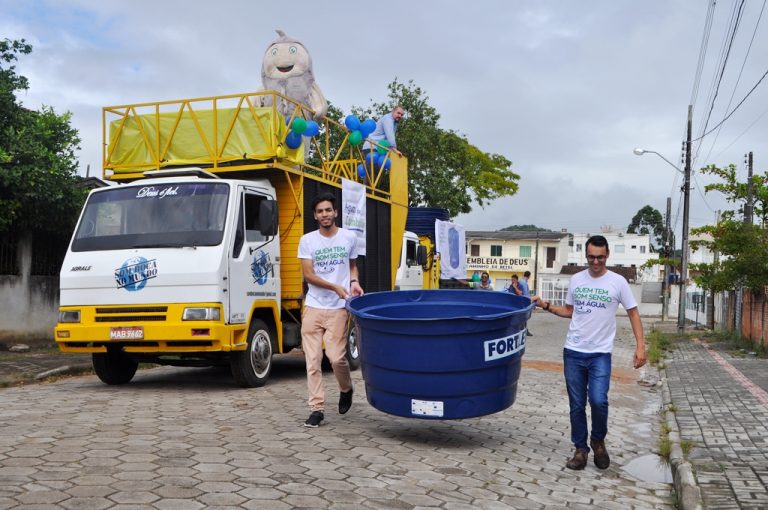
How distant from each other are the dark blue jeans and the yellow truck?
154 inches

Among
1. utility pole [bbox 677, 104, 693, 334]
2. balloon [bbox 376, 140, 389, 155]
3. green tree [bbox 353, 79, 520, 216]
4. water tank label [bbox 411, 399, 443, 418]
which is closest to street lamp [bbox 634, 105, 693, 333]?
utility pole [bbox 677, 104, 693, 334]

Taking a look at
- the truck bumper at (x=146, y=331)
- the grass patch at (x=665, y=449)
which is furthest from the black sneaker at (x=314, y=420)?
the grass patch at (x=665, y=449)

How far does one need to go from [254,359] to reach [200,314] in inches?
43.2

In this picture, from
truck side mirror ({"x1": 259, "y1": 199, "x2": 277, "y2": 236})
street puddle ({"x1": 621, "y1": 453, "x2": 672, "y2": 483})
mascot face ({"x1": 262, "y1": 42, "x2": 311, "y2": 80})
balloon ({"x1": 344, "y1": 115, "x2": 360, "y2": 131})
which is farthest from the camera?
mascot face ({"x1": 262, "y1": 42, "x2": 311, "y2": 80})

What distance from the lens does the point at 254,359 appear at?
9.01 metres

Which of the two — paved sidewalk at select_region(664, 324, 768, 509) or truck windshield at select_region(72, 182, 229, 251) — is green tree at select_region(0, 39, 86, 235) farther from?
paved sidewalk at select_region(664, 324, 768, 509)

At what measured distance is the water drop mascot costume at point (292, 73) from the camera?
12125mm

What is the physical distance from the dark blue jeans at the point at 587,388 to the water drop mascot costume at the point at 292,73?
733 centimetres

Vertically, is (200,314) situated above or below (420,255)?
below

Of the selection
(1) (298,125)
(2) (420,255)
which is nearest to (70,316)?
(1) (298,125)

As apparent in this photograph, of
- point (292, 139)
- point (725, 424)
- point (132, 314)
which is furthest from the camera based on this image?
point (292, 139)

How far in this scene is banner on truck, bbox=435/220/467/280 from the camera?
1947 centimetres

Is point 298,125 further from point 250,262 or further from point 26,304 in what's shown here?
point 26,304

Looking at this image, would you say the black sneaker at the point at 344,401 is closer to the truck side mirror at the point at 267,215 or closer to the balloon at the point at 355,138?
the truck side mirror at the point at 267,215
